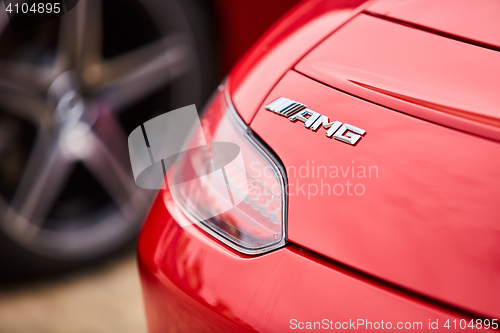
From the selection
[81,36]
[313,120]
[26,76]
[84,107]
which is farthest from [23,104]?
[313,120]

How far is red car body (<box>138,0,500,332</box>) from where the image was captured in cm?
73

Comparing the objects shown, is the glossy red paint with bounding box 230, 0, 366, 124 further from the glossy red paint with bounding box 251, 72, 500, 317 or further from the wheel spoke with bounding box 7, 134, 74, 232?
the wheel spoke with bounding box 7, 134, 74, 232

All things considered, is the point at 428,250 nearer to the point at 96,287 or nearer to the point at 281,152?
the point at 281,152

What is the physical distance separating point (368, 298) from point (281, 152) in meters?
0.32

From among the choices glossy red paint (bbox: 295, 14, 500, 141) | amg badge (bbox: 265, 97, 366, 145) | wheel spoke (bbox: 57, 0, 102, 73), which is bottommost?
wheel spoke (bbox: 57, 0, 102, 73)

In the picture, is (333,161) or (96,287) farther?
(96,287)

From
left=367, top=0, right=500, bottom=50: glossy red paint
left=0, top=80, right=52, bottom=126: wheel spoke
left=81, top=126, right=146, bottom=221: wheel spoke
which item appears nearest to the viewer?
left=367, top=0, right=500, bottom=50: glossy red paint

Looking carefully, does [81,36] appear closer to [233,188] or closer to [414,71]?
[233,188]

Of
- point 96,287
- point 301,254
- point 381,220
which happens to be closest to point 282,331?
point 301,254

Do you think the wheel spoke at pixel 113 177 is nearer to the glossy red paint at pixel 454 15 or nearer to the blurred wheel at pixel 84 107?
the blurred wheel at pixel 84 107

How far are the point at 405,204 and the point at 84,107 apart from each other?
154 centimetres

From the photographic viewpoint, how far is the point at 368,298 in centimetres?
74

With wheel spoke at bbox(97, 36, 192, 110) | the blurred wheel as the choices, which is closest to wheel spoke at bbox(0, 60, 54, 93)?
the blurred wheel

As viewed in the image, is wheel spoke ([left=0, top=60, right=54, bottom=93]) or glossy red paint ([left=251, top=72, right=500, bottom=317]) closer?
glossy red paint ([left=251, top=72, right=500, bottom=317])
